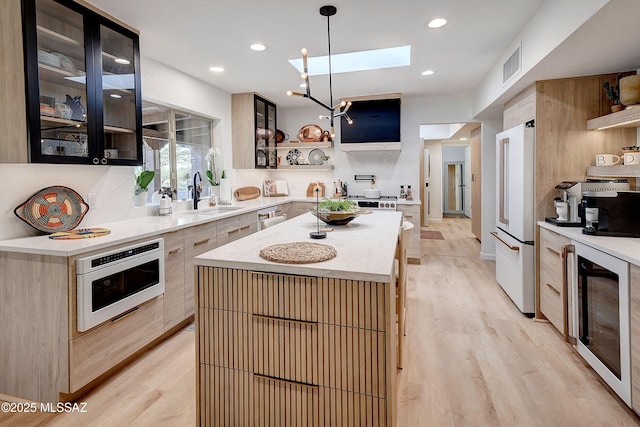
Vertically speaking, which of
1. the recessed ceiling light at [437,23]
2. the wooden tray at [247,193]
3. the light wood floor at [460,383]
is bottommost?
the light wood floor at [460,383]

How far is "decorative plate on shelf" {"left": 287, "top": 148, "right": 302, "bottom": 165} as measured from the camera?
225 inches

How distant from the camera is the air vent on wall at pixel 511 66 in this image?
9.39 ft

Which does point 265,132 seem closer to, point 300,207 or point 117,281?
point 300,207

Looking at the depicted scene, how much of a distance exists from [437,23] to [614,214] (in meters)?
1.86

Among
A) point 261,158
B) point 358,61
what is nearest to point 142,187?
point 261,158

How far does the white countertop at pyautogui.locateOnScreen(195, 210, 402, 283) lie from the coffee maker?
4.81 ft

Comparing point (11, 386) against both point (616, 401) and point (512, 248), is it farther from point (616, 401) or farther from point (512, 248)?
point (512, 248)

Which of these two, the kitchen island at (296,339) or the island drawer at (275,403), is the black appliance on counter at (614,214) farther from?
the island drawer at (275,403)

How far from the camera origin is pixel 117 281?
2135 millimetres

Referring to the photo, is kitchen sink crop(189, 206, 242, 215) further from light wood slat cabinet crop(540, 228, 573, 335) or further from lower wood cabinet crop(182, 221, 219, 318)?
light wood slat cabinet crop(540, 228, 573, 335)

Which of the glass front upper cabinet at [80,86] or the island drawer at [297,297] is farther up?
the glass front upper cabinet at [80,86]

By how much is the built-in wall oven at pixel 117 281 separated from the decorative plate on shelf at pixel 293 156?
11.5 ft

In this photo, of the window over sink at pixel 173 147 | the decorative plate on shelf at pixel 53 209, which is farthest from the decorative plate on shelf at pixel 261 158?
the decorative plate on shelf at pixel 53 209

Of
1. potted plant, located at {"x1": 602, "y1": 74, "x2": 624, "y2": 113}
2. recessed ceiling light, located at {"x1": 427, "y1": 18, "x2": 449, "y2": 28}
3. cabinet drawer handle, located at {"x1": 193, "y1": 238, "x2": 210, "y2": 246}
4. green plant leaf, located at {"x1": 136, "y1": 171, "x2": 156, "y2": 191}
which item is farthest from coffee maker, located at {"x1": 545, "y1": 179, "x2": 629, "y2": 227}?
green plant leaf, located at {"x1": 136, "y1": 171, "x2": 156, "y2": 191}
